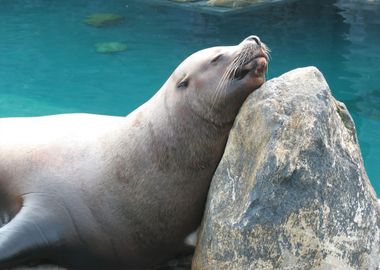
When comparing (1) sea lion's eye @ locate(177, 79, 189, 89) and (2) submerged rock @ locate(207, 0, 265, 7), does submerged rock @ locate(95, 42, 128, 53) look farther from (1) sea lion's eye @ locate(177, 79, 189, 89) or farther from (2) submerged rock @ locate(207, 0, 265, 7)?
(1) sea lion's eye @ locate(177, 79, 189, 89)

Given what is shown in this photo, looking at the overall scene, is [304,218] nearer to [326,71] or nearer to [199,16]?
[326,71]

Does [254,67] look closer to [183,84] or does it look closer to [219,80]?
[219,80]

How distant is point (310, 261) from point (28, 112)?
7780 mm

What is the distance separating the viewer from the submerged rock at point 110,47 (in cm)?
1323

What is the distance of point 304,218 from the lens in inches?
132

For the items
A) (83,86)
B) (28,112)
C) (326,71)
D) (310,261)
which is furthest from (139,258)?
(326,71)

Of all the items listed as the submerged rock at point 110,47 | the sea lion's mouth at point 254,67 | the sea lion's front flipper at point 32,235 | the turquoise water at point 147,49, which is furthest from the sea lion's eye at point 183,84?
the submerged rock at point 110,47

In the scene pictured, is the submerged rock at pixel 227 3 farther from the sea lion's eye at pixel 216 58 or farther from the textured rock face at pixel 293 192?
the textured rock face at pixel 293 192

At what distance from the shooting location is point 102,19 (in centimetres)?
1499

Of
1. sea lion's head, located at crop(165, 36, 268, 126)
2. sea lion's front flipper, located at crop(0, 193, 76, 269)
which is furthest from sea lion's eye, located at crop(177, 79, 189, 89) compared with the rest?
sea lion's front flipper, located at crop(0, 193, 76, 269)

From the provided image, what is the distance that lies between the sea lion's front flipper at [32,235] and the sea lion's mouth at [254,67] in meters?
1.28

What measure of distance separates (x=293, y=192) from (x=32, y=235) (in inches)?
59.1

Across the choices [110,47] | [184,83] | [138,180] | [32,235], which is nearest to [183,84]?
[184,83]

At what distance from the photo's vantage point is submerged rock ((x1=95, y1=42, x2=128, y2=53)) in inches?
521
